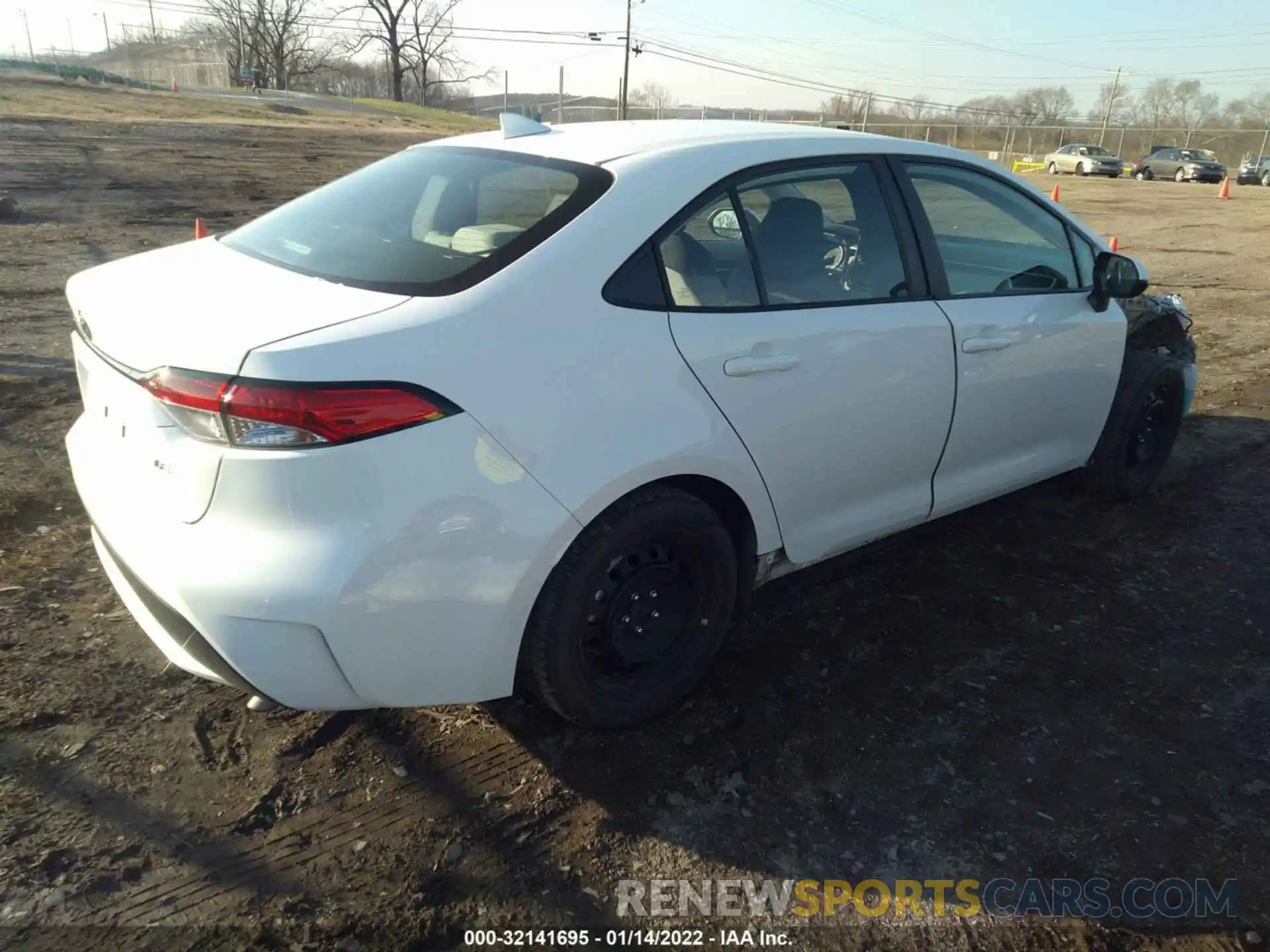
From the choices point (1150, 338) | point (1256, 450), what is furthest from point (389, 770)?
point (1256, 450)

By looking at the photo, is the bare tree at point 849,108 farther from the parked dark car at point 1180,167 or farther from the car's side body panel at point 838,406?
the car's side body panel at point 838,406

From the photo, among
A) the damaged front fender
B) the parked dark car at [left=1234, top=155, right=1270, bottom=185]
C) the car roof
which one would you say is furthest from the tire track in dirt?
the parked dark car at [left=1234, top=155, right=1270, bottom=185]

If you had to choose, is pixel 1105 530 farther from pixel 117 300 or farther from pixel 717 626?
pixel 117 300

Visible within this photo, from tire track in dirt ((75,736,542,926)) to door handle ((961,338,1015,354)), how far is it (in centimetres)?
209

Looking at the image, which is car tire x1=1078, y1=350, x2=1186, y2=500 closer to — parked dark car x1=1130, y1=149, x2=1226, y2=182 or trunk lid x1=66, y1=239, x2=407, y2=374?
trunk lid x1=66, y1=239, x2=407, y2=374

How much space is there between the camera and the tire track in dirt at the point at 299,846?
7.19 feet

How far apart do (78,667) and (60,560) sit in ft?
2.74

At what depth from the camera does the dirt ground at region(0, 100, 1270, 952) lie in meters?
2.25

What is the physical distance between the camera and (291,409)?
2035 mm

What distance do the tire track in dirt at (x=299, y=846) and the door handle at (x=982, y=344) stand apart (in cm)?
209

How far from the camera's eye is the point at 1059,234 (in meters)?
3.97

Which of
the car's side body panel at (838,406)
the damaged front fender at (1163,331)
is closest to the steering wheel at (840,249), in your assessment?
the car's side body panel at (838,406)

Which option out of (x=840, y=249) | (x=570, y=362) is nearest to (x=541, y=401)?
(x=570, y=362)

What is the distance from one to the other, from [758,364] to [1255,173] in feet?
133
